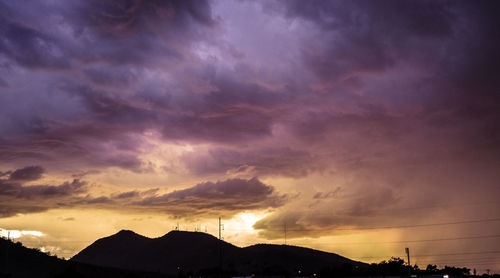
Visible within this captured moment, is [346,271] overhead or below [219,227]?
below

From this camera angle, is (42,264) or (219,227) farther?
(42,264)

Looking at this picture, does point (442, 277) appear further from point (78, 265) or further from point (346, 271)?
point (78, 265)

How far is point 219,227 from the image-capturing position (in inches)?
5812

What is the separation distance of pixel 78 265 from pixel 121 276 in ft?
67.2

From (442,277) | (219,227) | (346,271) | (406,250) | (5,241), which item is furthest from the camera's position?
(346,271)

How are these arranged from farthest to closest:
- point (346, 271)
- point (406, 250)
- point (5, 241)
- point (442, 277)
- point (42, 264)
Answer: point (346, 271), point (5, 241), point (42, 264), point (442, 277), point (406, 250)

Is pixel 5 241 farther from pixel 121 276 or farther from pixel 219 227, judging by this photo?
pixel 219 227

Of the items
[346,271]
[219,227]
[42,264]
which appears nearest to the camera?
[219,227]

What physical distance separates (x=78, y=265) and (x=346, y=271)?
10056cm

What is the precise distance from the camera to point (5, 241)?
17512cm

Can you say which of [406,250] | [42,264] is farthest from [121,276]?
[406,250]

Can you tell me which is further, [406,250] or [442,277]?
[442,277]

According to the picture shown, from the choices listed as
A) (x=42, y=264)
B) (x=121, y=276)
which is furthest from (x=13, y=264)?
(x=121, y=276)

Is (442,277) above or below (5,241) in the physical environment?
below
